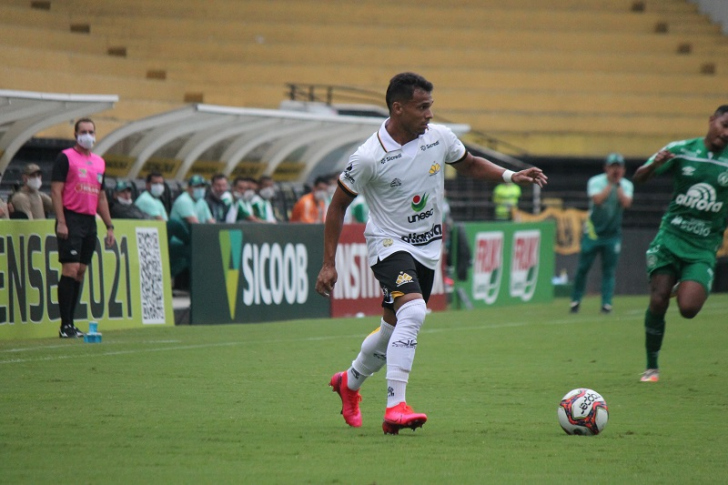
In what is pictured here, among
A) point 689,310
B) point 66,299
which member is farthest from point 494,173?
point 66,299

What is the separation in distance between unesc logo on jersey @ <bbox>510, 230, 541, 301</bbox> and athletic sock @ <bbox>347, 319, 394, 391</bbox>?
15866mm

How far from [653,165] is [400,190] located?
10.5ft

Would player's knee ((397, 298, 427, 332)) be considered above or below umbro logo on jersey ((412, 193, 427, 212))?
below

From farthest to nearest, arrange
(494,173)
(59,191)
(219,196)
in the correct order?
1. (219,196)
2. (59,191)
3. (494,173)

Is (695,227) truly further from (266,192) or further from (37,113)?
(266,192)

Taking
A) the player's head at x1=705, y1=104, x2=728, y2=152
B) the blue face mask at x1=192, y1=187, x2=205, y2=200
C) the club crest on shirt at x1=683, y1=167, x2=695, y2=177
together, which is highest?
the player's head at x1=705, y1=104, x2=728, y2=152

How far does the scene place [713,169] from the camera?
31.6 feet

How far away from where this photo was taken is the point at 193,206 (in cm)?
1738

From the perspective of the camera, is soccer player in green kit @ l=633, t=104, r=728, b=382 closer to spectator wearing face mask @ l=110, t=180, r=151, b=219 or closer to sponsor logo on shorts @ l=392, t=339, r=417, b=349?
sponsor logo on shorts @ l=392, t=339, r=417, b=349

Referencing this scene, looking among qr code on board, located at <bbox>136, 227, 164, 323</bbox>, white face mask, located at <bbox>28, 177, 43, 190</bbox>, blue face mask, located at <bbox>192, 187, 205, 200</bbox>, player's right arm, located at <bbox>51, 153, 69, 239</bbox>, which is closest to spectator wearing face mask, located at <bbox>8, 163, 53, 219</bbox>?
white face mask, located at <bbox>28, 177, 43, 190</bbox>

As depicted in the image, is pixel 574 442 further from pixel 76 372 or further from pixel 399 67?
pixel 399 67

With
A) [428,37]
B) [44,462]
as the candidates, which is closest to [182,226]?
[44,462]

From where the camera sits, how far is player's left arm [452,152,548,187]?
23.8 ft

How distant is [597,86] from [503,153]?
4560mm
